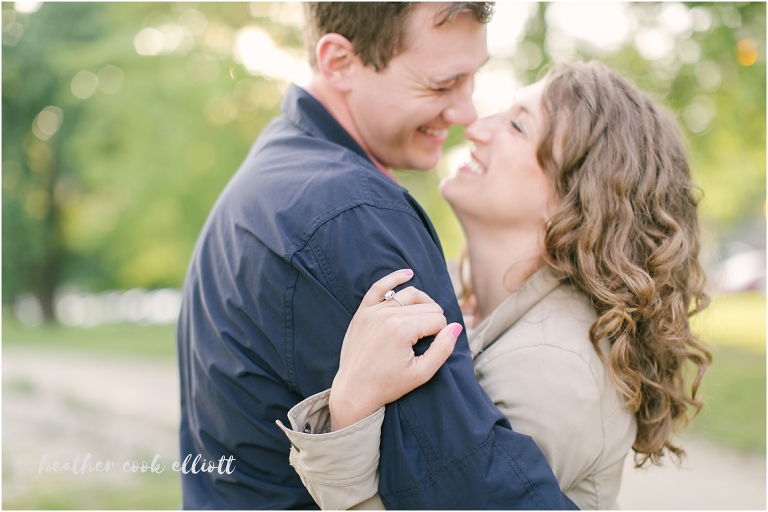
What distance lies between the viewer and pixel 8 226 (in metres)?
22.8

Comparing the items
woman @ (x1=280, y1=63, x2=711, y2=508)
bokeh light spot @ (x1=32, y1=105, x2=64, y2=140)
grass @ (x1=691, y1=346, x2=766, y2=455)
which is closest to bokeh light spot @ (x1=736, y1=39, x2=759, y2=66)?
grass @ (x1=691, y1=346, x2=766, y2=455)

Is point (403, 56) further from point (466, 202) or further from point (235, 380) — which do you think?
point (235, 380)

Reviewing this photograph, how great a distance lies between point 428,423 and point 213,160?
9.35m

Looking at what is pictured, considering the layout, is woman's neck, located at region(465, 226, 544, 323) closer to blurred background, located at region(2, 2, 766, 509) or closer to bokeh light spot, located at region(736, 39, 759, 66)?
blurred background, located at region(2, 2, 766, 509)

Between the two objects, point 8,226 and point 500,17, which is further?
point 8,226

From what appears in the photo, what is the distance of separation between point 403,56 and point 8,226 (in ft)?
78.8

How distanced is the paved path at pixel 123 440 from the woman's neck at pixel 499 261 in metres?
3.45

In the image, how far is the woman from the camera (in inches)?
85.5

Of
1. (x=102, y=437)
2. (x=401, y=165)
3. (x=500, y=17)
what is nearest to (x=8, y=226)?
(x=102, y=437)

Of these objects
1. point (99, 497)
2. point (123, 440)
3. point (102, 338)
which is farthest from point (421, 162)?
point (102, 338)

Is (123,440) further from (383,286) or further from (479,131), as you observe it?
(383,286)

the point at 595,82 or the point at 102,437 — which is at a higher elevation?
the point at 595,82

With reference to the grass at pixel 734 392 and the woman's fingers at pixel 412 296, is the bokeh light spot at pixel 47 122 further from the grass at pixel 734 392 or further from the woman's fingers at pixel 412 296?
the woman's fingers at pixel 412 296

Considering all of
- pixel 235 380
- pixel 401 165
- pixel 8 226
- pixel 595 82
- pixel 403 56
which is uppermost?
pixel 403 56
